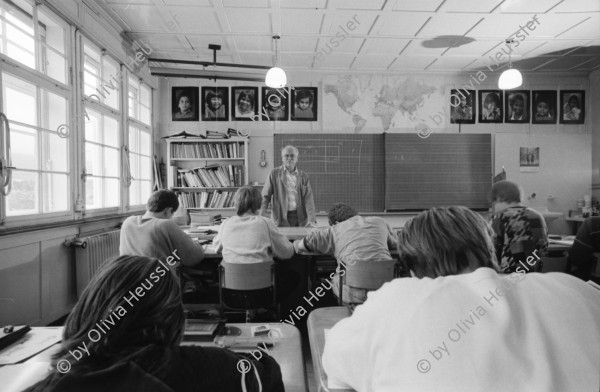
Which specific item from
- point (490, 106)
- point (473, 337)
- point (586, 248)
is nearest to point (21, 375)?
point (473, 337)

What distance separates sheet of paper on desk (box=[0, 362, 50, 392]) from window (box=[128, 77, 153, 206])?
4.60 meters

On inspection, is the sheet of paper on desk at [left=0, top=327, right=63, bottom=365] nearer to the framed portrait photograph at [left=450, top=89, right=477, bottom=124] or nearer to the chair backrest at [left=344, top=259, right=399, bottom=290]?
the chair backrest at [left=344, top=259, right=399, bottom=290]

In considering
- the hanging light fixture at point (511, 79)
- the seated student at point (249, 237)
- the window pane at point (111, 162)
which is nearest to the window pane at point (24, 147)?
the window pane at point (111, 162)

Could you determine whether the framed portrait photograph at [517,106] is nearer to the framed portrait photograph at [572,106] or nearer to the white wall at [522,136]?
the white wall at [522,136]

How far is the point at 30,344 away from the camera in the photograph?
1.22m

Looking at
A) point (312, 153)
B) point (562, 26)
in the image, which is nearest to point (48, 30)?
point (312, 153)

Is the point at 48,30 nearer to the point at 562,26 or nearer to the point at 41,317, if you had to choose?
the point at 41,317

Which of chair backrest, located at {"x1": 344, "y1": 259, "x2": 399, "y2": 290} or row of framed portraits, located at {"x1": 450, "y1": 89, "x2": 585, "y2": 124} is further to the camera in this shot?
row of framed portraits, located at {"x1": 450, "y1": 89, "x2": 585, "y2": 124}

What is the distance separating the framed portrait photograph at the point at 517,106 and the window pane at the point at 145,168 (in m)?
6.30

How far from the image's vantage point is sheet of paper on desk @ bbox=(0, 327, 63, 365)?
3.69 ft

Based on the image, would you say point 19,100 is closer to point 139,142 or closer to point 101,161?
point 101,161

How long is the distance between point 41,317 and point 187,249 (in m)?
1.87

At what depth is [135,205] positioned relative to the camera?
5.29m

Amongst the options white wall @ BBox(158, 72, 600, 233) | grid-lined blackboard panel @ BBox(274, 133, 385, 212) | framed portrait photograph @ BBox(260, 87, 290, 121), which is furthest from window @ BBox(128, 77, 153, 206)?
grid-lined blackboard panel @ BBox(274, 133, 385, 212)
